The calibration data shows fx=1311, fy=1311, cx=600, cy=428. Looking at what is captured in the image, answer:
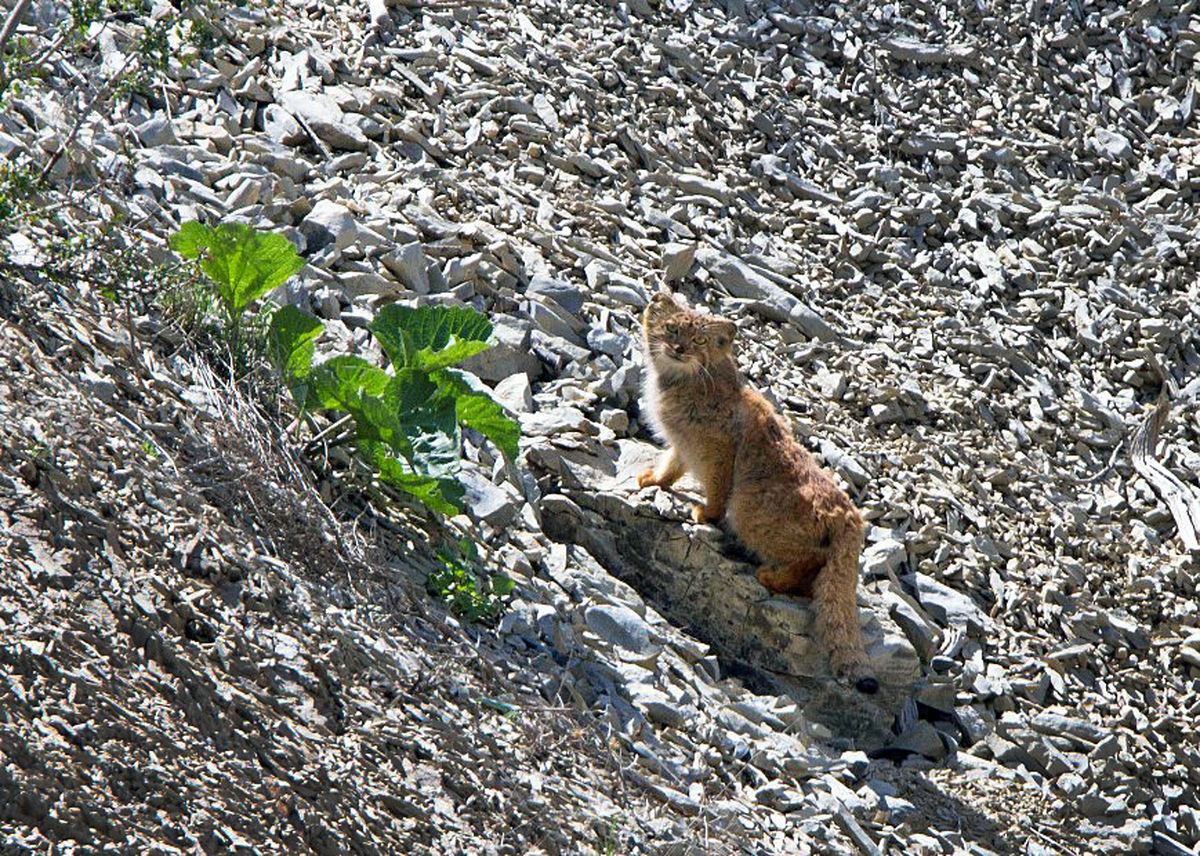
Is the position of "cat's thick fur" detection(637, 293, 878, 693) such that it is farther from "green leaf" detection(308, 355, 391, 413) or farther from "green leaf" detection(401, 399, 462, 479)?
"green leaf" detection(308, 355, 391, 413)

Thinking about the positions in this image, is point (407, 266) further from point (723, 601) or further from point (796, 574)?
point (796, 574)

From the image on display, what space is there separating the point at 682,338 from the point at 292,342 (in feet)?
7.91

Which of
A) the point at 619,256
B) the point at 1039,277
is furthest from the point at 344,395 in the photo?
the point at 1039,277

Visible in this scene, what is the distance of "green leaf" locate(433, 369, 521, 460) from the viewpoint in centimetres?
557

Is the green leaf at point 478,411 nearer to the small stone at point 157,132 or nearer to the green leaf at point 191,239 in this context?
the green leaf at point 191,239

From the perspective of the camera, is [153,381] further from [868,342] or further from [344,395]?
[868,342]

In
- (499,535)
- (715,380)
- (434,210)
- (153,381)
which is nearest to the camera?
(153,381)

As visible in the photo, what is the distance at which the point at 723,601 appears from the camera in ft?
23.0

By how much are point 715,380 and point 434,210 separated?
2.05m

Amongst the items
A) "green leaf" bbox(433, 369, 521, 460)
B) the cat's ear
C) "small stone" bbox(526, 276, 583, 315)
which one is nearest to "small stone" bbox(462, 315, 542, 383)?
"small stone" bbox(526, 276, 583, 315)

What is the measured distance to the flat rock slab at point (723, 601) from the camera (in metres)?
6.87

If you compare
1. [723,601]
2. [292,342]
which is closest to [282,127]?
[292,342]

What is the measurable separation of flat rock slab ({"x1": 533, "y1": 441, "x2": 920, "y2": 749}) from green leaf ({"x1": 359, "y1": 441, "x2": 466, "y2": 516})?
127 cm

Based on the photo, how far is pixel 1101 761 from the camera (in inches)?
278
